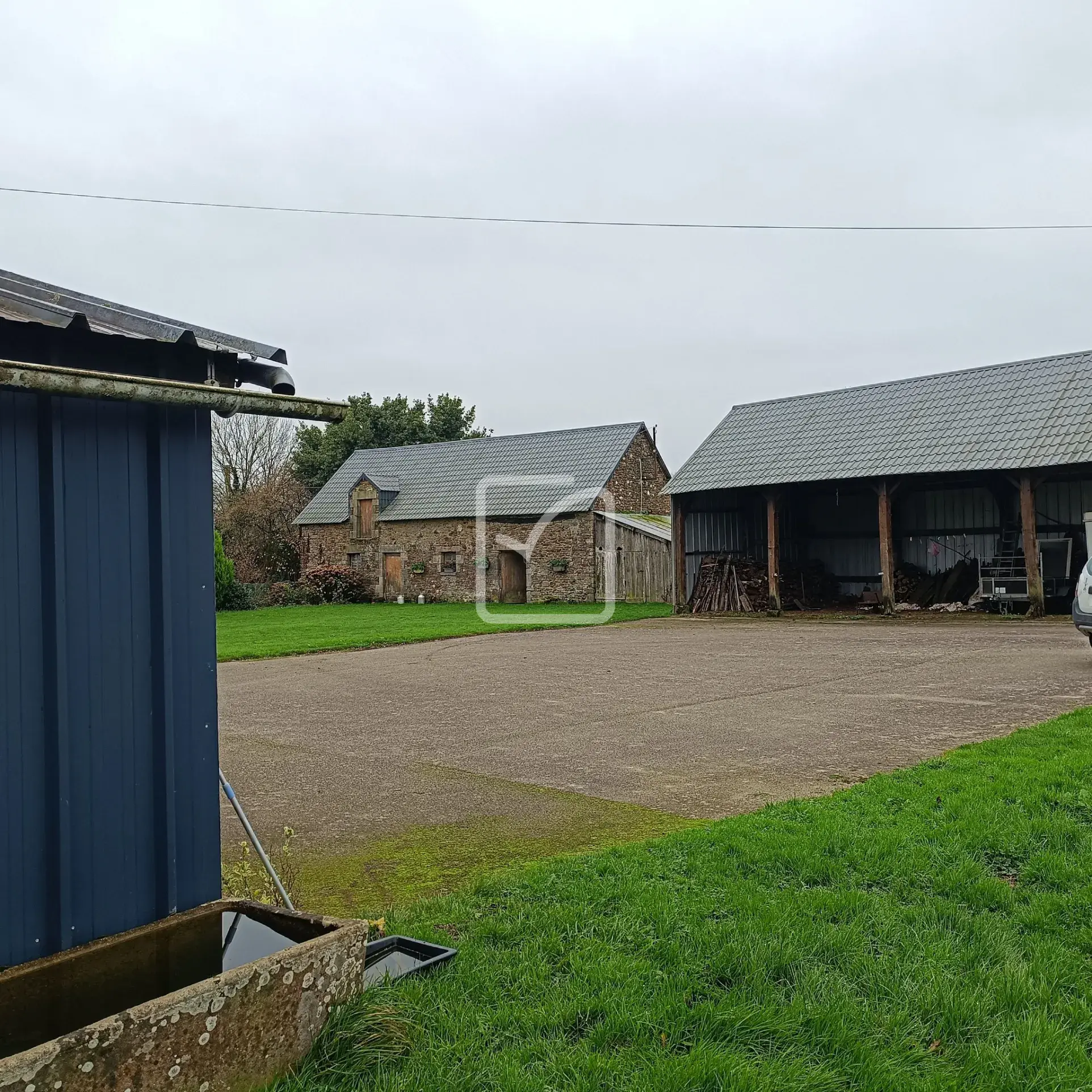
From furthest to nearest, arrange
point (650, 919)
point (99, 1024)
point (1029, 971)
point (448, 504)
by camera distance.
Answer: point (448, 504) → point (650, 919) → point (1029, 971) → point (99, 1024)

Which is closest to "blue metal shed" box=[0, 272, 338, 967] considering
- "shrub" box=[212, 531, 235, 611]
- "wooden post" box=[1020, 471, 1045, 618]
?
"wooden post" box=[1020, 471, 1045, 618]

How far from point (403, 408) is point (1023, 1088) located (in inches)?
1906

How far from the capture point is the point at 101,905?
3.43 m

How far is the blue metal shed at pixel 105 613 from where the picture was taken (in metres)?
3.24

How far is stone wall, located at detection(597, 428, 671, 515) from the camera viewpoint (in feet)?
113

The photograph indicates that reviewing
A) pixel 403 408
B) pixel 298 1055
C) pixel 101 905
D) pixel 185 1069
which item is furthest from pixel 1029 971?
pixel 403 408

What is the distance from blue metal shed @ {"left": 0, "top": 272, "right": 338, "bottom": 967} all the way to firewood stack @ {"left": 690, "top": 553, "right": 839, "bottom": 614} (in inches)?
931

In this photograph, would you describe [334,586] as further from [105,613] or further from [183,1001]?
[183,1001]

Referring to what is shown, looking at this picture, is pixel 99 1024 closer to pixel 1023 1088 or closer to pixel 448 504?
pixel 1023 1088

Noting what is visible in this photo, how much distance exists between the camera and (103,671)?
3.44 m

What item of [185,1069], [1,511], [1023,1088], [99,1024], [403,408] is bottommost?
[1023,1088]

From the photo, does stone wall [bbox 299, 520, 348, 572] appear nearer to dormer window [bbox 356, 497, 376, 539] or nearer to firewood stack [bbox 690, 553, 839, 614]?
dormer window [bbox 356, 497, 376, 539]

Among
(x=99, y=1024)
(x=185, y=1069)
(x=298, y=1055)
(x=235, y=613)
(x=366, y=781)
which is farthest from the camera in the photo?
(x=235, y=613)

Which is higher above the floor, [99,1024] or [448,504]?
[448,504]
